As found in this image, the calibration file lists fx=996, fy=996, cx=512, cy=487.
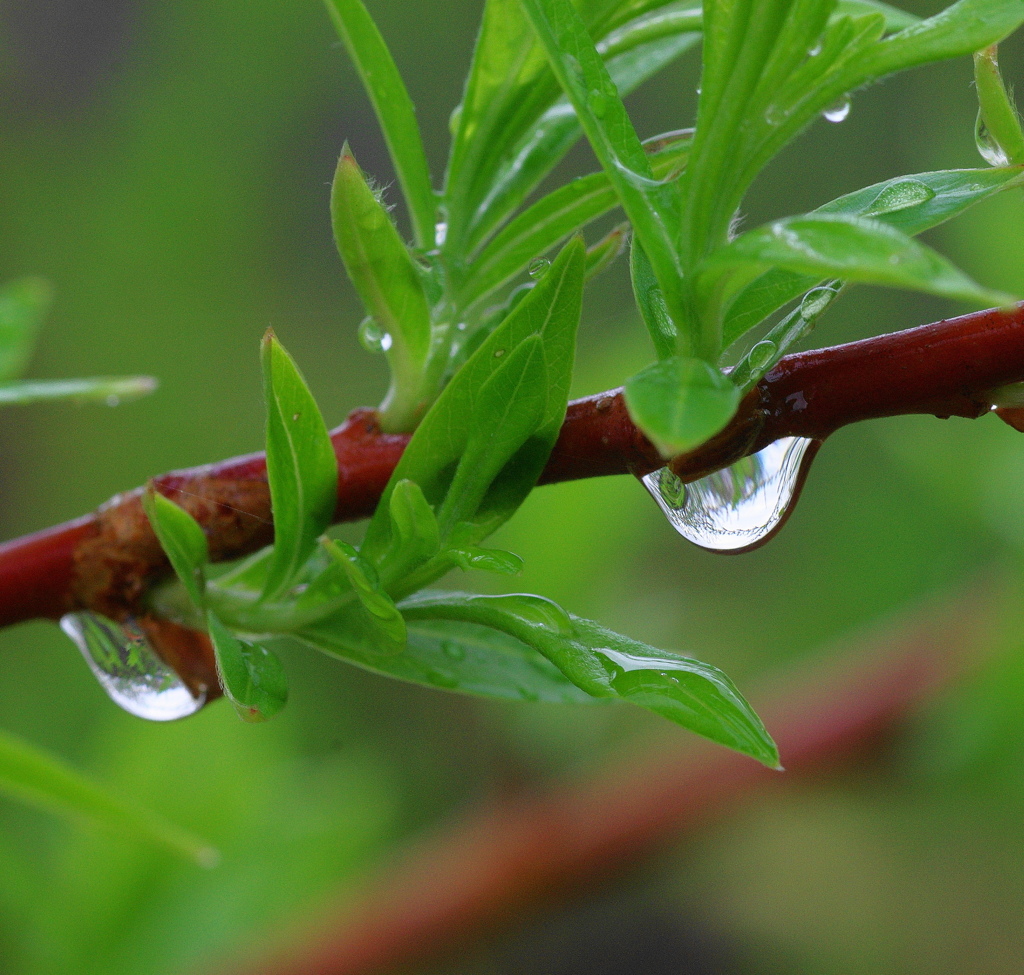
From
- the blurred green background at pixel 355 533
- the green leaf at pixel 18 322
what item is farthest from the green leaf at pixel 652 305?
the blurred green background at pixel 355 533

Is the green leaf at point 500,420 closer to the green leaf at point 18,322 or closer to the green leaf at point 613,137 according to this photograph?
the green leaf at point 613,137

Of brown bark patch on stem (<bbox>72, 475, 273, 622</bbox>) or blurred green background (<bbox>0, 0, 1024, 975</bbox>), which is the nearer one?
brown bark patch on stem (<bbox>72, 475, 273, 622</bbox>)

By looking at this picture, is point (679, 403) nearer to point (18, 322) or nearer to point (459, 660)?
point (459, 660)

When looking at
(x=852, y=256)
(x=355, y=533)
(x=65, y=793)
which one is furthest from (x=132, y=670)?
(x=355, y=533)

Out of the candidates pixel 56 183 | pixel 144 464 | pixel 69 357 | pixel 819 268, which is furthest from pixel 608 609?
pixel 56 183

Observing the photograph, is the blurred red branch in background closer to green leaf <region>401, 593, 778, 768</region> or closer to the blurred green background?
the blurred green background

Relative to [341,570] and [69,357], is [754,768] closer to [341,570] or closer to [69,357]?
[341,570]

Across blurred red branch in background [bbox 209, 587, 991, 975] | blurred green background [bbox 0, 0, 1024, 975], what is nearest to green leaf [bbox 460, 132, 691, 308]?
blurred green background [bbox 0, 0, 1024, 975]
